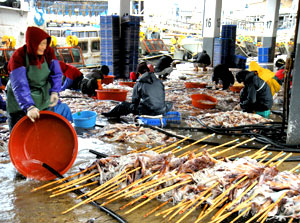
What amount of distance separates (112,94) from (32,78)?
4.80 metres

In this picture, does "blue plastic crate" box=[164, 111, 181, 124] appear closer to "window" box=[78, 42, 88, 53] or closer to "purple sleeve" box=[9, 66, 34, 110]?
"purple sleeve" box=[9, 66, 34, 110]

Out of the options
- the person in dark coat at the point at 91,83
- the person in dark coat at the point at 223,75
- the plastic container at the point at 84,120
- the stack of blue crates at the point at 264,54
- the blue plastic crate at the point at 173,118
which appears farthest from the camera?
the stack of blue crates at the point at 264,54

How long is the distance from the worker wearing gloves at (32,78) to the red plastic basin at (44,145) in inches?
10.5

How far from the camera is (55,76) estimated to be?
4.12 meters

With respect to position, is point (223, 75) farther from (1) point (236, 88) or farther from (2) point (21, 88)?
(2) point (21, 88)

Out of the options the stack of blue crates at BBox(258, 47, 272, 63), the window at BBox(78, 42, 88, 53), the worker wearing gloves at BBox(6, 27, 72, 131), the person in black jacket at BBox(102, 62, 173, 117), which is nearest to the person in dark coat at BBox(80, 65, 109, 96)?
the person in black jacket at BBox(102, 62, 173, 117)

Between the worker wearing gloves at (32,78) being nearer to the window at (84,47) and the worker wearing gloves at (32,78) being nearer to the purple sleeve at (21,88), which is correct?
the purple sleeve at (21,88)

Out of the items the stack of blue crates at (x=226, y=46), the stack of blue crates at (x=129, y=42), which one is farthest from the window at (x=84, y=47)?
the stack of blue crates at (x=226, y=46)

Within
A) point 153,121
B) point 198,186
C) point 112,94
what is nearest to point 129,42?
point 112,94

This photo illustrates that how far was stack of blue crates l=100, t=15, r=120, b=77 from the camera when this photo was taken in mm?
13547

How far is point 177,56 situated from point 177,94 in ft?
51.0

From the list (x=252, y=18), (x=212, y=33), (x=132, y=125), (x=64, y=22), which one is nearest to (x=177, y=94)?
(x=132, y=125)

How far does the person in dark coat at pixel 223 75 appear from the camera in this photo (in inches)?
434

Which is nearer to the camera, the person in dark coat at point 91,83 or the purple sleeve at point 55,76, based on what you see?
the purple sleeve at point 55,76
